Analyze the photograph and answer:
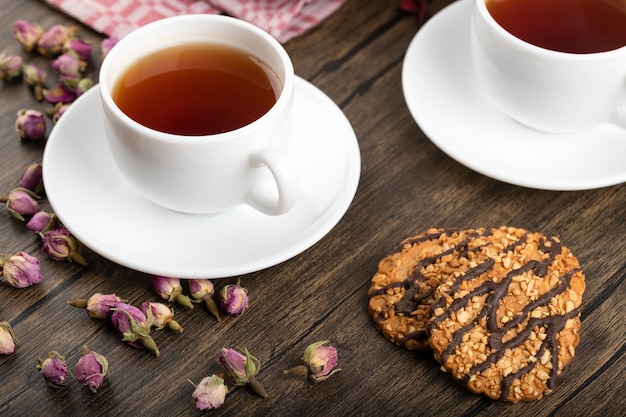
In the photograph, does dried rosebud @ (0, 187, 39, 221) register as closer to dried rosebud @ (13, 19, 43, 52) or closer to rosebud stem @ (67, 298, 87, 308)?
rosebud stem @ (67, 298, 87, 308)

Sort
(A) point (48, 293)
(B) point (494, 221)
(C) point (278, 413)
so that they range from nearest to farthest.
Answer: (C) point (278, 413)
(A) point (48, 293)
(B) point (494, 221)

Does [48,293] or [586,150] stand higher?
[586,150]

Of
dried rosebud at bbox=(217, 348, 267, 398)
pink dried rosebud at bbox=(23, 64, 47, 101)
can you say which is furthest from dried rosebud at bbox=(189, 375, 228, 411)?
pink dried rosebud at bbox=(23, 64, 47, 101)

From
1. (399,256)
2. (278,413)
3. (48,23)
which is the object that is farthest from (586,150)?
(48,23)

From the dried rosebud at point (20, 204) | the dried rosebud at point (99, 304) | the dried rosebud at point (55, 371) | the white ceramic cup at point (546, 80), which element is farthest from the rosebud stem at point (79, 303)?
the white ceramic cup at point (546, 80)

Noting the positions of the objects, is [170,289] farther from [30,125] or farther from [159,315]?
[30,125]

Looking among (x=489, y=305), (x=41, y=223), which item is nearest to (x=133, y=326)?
(x=41, y=223)

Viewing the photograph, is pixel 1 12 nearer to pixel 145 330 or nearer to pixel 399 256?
pixel 145 330
